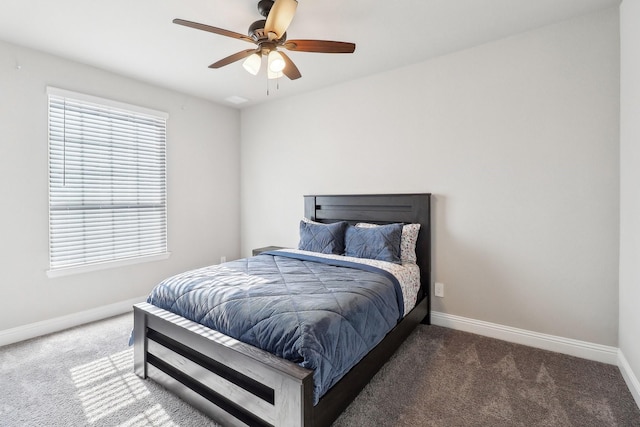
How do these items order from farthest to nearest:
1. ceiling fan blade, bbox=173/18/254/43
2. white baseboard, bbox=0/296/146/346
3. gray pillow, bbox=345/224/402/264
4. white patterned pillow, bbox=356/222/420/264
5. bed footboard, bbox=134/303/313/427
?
white patterned pillow, bbox=356/222/420/264 < gray pillow, bbox=345/224/402/264 < white baseboard, bbox=0/296/146/346 < ceiling fan blade, bbox=173/18/254/43 < bed footboard, bbox=134/303/313/427

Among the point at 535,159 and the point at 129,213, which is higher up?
the point at 535,159

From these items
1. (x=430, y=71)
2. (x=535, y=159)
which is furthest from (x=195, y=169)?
(x=535, y=159)

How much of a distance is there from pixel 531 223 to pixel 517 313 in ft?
2.51

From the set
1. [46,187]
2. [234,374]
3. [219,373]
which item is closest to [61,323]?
[46,187]

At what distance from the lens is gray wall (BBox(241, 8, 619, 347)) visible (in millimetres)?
2262

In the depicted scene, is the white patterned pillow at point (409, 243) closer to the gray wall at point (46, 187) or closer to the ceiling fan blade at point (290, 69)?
the ceiling fan blade at point (290, 69)

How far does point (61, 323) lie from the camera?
2893 mm

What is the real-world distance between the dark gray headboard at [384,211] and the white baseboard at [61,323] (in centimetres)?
229

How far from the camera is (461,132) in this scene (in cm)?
280

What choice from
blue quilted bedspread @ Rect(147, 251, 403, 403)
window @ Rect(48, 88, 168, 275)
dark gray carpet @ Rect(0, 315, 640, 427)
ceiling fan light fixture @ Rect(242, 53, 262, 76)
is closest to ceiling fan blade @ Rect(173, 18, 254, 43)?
ceiling fan light fixture @ Rect(242, 53, 262, 76)

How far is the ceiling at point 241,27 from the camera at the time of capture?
2148 millimetres

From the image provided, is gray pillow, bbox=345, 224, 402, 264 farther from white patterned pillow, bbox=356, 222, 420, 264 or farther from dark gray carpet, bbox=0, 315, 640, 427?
dark gray carpet, bbox=0, 315, 640, 427

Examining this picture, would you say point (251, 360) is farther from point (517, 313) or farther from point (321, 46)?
point (517, 313)

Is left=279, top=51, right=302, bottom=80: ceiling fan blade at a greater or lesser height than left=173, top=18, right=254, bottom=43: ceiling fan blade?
lesser
